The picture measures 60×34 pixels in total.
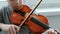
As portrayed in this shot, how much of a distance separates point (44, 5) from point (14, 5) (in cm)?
62

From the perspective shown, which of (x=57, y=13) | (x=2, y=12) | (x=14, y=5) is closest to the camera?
(x=14, y=5)

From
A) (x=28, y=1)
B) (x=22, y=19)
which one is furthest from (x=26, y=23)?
(x=28, y=1)

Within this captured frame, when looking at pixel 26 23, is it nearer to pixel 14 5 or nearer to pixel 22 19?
pixel 22 19

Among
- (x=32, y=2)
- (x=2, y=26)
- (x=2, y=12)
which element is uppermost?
(x=32, y=2)

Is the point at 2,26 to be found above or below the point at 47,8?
below

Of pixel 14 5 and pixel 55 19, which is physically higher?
pixel 14 5

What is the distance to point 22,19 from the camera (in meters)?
1.14

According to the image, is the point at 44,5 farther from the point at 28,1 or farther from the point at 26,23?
the point at 26,23

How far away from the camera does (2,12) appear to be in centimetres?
127

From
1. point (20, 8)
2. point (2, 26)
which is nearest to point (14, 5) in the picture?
point (20, 8)

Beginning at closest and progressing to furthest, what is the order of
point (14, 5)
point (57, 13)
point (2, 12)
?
point (14, 5)
point (2, 12)
point (57, 13)

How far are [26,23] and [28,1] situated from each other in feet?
1.77

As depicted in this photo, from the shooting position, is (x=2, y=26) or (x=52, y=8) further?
(x=52, y=8)

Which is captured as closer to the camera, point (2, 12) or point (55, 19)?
point (2, 12)
